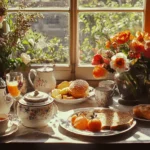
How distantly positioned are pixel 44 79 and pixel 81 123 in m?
0.43

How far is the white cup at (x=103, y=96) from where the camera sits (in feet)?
5.93

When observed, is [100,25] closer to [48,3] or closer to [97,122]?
[48,3]

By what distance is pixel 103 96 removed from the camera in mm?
1807

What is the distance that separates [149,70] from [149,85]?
73 mm

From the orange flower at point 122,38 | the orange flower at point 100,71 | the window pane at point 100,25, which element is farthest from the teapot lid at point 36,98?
the window pane at point 100,25

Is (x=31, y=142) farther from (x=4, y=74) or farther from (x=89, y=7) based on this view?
(x=89, y=7)

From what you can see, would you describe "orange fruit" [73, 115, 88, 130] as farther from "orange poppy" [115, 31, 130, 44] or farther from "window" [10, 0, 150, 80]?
"window" [10, 0, 150, 80]

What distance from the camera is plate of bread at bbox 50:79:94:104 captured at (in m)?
1.87

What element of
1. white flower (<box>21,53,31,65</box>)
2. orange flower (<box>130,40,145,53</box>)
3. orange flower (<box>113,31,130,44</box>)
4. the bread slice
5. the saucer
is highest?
orange flower (<box>113,31,130,44</box>)

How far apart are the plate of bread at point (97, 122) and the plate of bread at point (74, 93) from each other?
11 cm

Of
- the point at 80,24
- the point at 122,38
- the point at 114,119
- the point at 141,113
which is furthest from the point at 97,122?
the point at 80,24

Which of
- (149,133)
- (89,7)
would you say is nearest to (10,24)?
(89,7)

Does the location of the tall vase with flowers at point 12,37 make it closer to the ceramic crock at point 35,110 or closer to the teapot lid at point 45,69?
the teapot lid at point 45,69

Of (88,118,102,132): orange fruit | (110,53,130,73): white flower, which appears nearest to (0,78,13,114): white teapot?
(88,118,102,132): orange fruit
